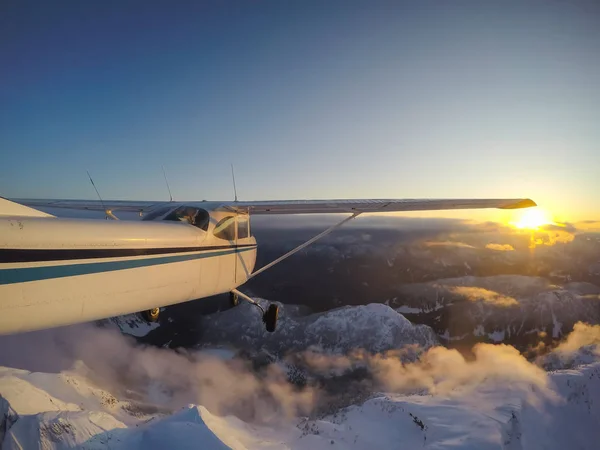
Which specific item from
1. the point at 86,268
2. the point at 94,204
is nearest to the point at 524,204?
the point at 86,268

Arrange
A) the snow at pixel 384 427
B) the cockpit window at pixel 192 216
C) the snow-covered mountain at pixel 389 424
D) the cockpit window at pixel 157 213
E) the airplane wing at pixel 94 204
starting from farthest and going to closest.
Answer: the snow-covered mountain at pixel 389 424 < the snow at pixel 384 427 < the airplane wing at pixel 94 204 < the cockpit window at pixel 157 213 < the cockpit window at pixel 192 216

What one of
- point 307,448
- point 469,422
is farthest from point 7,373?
point 469,422

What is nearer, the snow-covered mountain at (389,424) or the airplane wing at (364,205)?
the airplane wing at (364,205)

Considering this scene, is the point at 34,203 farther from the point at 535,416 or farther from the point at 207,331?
the point at 207,331

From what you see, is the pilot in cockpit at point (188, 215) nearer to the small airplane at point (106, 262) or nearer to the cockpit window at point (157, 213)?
the small airplane at point (106, 262)

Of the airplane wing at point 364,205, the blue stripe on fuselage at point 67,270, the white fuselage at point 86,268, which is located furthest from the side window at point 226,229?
the blue stripe on fuselage at point 67,270

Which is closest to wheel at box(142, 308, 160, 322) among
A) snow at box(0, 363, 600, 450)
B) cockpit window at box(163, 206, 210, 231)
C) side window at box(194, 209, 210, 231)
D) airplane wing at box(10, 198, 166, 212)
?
airplane wing at box(10, 198, 166, 212)

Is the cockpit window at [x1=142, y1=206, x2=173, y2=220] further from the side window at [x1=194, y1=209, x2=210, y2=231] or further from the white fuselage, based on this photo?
the white fuselage
